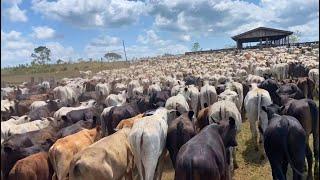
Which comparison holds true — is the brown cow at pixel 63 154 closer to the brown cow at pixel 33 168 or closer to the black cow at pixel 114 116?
the brown cow at pixel 33 168

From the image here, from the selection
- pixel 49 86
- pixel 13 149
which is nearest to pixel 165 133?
pixel 13 149

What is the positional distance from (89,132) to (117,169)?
8.37 feet

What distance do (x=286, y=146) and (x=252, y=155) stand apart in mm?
4661

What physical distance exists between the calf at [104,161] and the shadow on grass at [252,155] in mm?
4590

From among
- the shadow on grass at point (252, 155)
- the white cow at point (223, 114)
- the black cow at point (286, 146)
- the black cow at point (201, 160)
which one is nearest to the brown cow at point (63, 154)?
the black cow at point (201, 160)

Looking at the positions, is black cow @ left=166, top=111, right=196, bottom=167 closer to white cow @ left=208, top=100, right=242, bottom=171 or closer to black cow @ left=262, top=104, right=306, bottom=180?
white cow @ left=208, top=100, right=242, bottom=171

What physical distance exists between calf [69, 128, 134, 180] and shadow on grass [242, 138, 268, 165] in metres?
4.59

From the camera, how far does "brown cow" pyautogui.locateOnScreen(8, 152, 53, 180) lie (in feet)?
27.4

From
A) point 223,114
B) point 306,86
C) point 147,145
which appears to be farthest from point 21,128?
point 306,86

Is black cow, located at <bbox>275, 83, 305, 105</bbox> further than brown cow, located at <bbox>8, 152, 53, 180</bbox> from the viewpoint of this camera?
Yes

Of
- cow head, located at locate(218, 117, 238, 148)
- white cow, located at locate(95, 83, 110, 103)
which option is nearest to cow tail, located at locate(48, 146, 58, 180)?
cow head, located at locate(218, 117, 238, 148)

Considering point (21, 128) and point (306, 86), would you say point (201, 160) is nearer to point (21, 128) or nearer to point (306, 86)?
point (21, 128)

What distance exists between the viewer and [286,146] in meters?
8.36

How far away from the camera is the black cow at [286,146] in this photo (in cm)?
837
